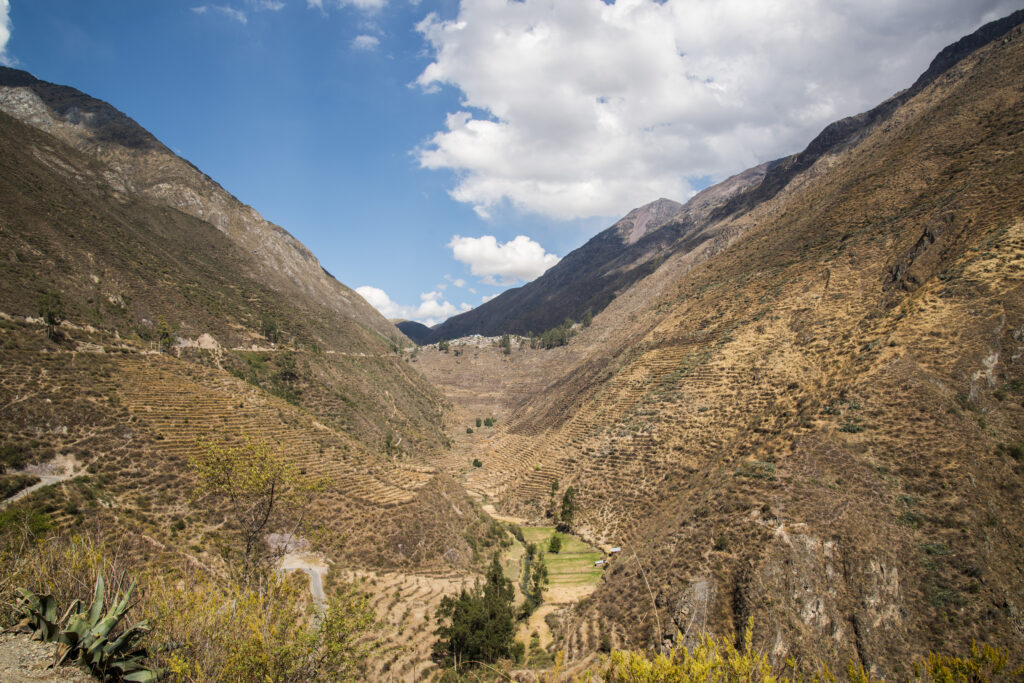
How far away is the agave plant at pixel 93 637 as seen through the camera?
300 inches

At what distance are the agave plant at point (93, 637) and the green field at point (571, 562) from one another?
25299mm

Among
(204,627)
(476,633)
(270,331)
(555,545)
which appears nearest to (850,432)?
(555,545)

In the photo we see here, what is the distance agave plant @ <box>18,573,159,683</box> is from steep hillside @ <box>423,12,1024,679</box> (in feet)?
36.8

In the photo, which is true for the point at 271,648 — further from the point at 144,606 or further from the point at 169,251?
the point at 169,251

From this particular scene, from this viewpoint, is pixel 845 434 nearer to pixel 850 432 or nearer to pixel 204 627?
pixel 850 432

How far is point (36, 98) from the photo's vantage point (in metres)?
96.2

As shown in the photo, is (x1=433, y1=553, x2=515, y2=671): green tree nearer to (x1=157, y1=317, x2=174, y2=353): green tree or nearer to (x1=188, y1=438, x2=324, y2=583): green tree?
(x1=188, y1=438, x2=324, y2=583): green tree

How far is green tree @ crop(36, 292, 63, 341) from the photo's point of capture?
31.6 meters

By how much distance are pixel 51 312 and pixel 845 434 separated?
54685 millimetres

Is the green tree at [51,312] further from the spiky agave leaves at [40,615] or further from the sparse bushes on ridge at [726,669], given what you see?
the sparse bushes on ridge at [726,669]

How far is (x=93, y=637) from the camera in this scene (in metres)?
7.79

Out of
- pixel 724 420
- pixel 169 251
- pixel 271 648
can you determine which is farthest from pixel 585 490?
pixel 169 251

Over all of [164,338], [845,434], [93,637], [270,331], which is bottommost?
[845,434]

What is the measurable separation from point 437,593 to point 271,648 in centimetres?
1795
